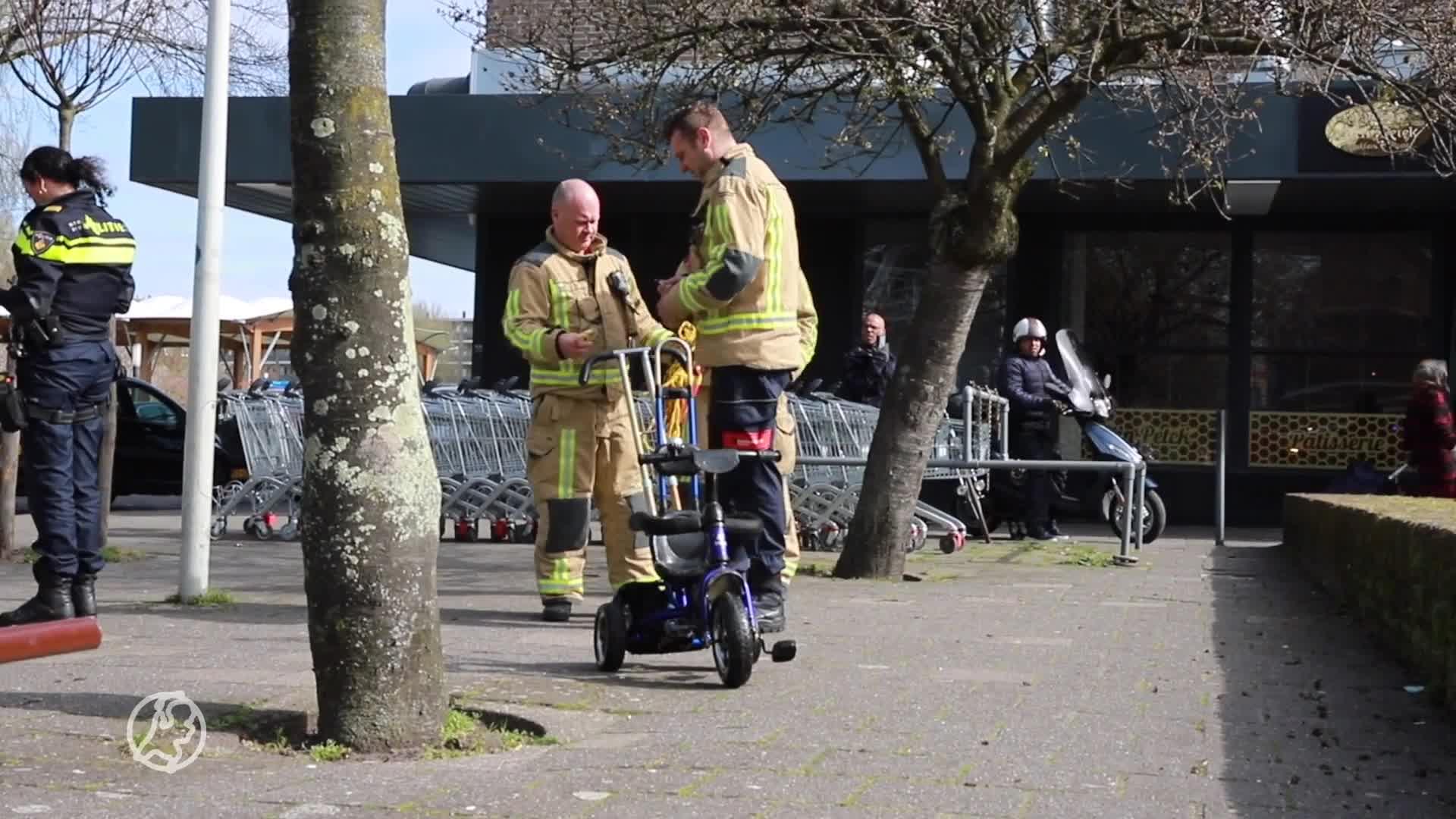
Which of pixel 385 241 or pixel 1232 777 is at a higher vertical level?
pixel 385 241

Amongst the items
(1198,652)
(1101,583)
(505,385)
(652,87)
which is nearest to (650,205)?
(505,385)

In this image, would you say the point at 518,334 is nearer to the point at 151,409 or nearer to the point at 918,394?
the point at 918,394

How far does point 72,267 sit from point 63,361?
0.37 meters

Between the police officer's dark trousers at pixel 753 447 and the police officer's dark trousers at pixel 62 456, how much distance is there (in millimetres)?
2504

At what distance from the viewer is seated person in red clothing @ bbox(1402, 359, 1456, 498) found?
48.2 ft

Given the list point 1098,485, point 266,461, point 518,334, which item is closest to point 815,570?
point 518,334

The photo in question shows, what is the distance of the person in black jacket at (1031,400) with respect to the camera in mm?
15375

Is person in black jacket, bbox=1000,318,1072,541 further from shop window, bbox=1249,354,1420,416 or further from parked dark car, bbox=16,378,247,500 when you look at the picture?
parked dark car, bbox=16,378,247,500

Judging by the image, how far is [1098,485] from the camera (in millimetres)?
15977

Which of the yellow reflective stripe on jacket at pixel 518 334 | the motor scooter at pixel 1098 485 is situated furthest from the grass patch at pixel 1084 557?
the yellow reflective stripe on jacket at pixel 518 334

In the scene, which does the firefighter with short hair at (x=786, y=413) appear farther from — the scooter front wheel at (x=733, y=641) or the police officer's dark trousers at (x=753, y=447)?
the scooter front wheel at (x=733, y=641)

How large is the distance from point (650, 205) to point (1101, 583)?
10270mm

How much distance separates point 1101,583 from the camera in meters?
10.7

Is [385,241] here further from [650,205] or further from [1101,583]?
[650,205]
